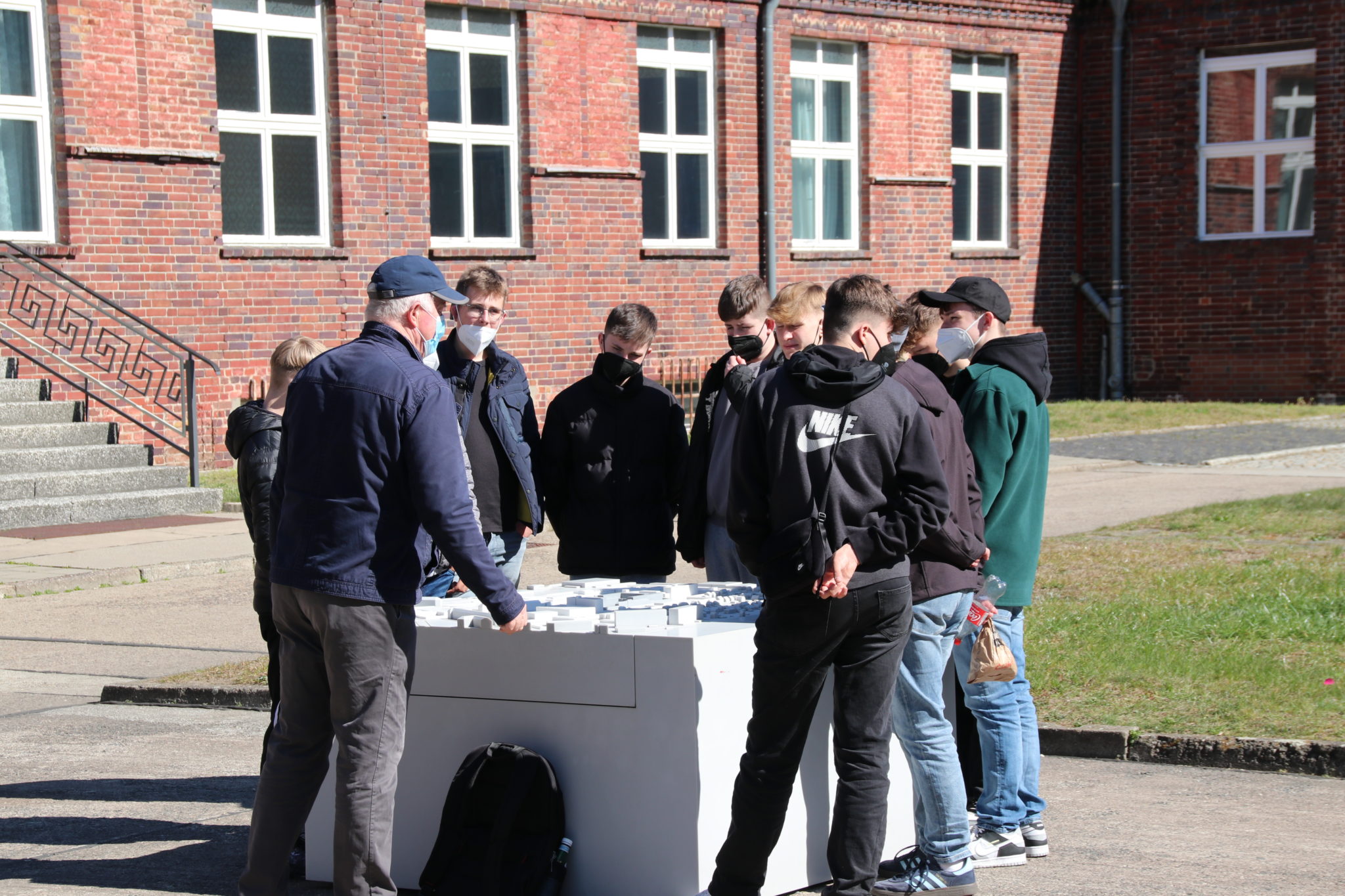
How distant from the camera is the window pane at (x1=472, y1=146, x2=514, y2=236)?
766 inches

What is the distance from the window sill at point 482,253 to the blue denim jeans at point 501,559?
40.9 ft

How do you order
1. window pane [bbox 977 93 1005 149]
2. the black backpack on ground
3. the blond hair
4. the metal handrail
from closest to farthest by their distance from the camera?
the black backpack on ground, the blond hair, the metal handrail, window pane [bbox 977 93 1005 149]

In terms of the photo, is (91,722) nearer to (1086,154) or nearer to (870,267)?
(870,267)

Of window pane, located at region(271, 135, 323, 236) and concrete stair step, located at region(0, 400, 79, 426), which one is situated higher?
window pane, located at region(271, 135, 323, 236)

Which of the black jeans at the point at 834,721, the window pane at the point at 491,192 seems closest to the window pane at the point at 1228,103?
the window pane at the point at 491,192

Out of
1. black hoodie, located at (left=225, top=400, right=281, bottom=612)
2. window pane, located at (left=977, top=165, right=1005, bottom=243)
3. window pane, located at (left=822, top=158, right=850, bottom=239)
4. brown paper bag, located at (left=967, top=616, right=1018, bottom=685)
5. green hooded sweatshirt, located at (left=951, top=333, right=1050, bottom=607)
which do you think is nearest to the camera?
brown paper bag, located at (left=967, top=616, right=1018, bottom=685)

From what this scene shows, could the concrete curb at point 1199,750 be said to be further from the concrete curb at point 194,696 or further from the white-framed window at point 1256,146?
the white-framed window at point 1256,146

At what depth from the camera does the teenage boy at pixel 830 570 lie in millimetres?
4469

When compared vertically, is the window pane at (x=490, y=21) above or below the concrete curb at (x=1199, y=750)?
above

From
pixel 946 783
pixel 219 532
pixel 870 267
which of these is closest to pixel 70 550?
pixel 219 532

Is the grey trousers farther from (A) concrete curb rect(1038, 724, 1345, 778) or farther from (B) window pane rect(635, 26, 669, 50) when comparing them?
(B) window pane rect(635, 26, 669, 50)

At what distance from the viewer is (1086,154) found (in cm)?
2539

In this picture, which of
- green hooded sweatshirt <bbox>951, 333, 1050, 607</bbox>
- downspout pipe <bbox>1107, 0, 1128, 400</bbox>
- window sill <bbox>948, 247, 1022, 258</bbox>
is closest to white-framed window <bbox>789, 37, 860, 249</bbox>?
window sill <bbox>948, 247, 1022, 258</bbox>

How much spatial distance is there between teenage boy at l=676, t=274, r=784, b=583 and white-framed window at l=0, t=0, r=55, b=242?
38.5 ft
